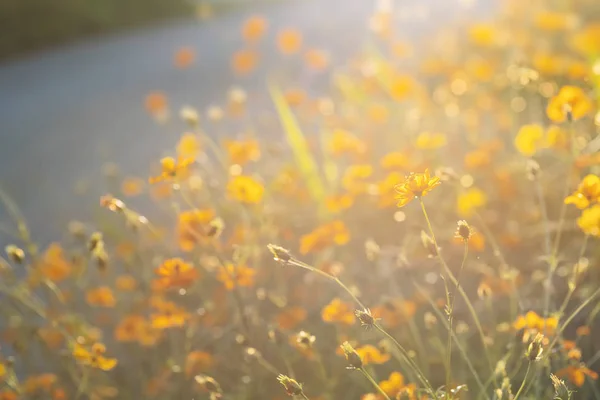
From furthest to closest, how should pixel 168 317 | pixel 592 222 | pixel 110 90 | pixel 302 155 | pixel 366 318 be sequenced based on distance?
pixel 110 90, pixel 302 155, pixel 168 317, pixel 592 222, pixel 366 318

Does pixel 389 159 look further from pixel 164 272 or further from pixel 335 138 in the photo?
pixel 164 272

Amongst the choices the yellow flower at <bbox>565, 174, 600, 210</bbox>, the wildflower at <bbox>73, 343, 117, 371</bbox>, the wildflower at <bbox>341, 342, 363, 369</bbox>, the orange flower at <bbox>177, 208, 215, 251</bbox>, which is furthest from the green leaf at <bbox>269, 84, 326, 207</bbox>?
the wildflower at <bbox>341, 342, 363, 369</bbox>

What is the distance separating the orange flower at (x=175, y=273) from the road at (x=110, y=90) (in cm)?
190

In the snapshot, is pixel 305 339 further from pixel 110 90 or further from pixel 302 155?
pixel 110 90

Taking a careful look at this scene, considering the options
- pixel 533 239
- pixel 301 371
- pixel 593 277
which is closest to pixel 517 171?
pixel 533 239

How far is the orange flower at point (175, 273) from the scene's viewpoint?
5.78 ft

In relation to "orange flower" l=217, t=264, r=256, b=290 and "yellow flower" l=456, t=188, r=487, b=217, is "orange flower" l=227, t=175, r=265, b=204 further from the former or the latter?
"yellow flower" l=456, t=188, r=487, b=217

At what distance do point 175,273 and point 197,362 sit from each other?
1.04ft

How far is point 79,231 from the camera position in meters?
2.26

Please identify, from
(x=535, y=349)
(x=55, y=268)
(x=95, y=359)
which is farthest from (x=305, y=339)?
(x=55, y=268)

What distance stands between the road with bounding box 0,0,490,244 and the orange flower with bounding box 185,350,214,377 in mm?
1809

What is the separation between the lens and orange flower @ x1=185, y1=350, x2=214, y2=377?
195 centimetres

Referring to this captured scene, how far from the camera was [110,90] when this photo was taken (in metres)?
5.95

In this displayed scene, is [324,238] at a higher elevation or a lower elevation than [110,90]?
higher
